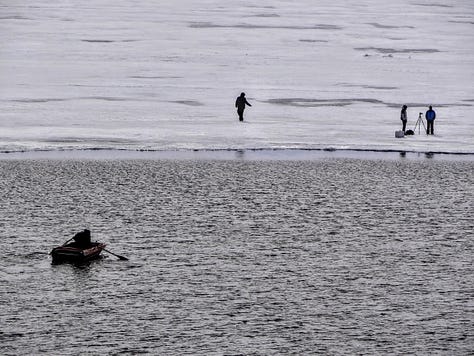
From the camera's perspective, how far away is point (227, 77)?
68.3m

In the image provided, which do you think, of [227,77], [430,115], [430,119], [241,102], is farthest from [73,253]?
[227,77]

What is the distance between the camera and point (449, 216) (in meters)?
33.0

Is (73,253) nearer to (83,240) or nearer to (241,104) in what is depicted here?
(83,240)

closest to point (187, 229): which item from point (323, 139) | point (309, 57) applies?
point (323, 139)

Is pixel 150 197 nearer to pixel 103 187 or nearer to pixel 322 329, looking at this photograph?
pixel 103 187

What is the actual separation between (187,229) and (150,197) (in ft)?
16.2

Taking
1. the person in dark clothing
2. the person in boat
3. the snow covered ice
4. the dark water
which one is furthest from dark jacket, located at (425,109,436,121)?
the person in boat

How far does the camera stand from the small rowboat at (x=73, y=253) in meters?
26.7

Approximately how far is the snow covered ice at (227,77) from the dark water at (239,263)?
27.5ft

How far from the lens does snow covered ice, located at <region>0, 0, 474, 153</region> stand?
49156mm

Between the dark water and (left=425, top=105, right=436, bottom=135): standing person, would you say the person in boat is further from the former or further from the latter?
(left=425, top=105, right=436, bottom=135): standing person

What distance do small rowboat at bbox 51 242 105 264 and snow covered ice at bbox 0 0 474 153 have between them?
18536 mm

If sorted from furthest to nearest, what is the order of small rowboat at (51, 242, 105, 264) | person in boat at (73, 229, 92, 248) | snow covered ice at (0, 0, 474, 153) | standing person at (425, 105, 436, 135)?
standing person at (425, 105, 436, 135) → snow covered ice at (0, 0, 474, 153) → person in boat at (73, 229, 92, 248) → small rowboat at (51, 242, 105, 264)

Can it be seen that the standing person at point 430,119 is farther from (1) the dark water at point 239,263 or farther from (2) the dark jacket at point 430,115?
(1) the dark water at point 239,263
